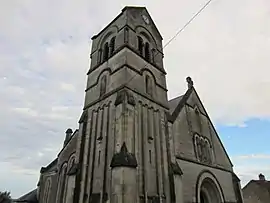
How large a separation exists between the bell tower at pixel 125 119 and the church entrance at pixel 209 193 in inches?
191

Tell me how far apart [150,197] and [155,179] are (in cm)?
106

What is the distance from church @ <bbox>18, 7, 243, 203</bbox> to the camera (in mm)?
10719

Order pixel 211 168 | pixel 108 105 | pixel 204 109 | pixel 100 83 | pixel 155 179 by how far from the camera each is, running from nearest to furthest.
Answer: pixel 155 179 → pixel 108 105 → pixel 100 83 → pixel 211 168 → pixel 204 109

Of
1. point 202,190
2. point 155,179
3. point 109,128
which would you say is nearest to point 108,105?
point 109,128

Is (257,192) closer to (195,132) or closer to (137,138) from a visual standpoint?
(195,132)

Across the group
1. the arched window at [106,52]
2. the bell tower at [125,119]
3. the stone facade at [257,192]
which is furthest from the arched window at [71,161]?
the stone facade at [257,192]

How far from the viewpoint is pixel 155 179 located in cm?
1140

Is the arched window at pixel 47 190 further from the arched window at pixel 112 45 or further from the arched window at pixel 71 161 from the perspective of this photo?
the arched window at pixel 112 45

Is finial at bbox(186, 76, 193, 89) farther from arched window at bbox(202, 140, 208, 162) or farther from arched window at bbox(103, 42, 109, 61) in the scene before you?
arched window at bbox(103, 42, 109, 61)

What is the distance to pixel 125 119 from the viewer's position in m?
11.0

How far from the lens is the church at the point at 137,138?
10.7 m

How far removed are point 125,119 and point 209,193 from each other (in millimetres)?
9354

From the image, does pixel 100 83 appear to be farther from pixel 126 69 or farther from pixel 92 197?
pixel 92 197

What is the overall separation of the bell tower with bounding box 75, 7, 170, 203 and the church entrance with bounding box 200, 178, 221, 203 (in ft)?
15.9
